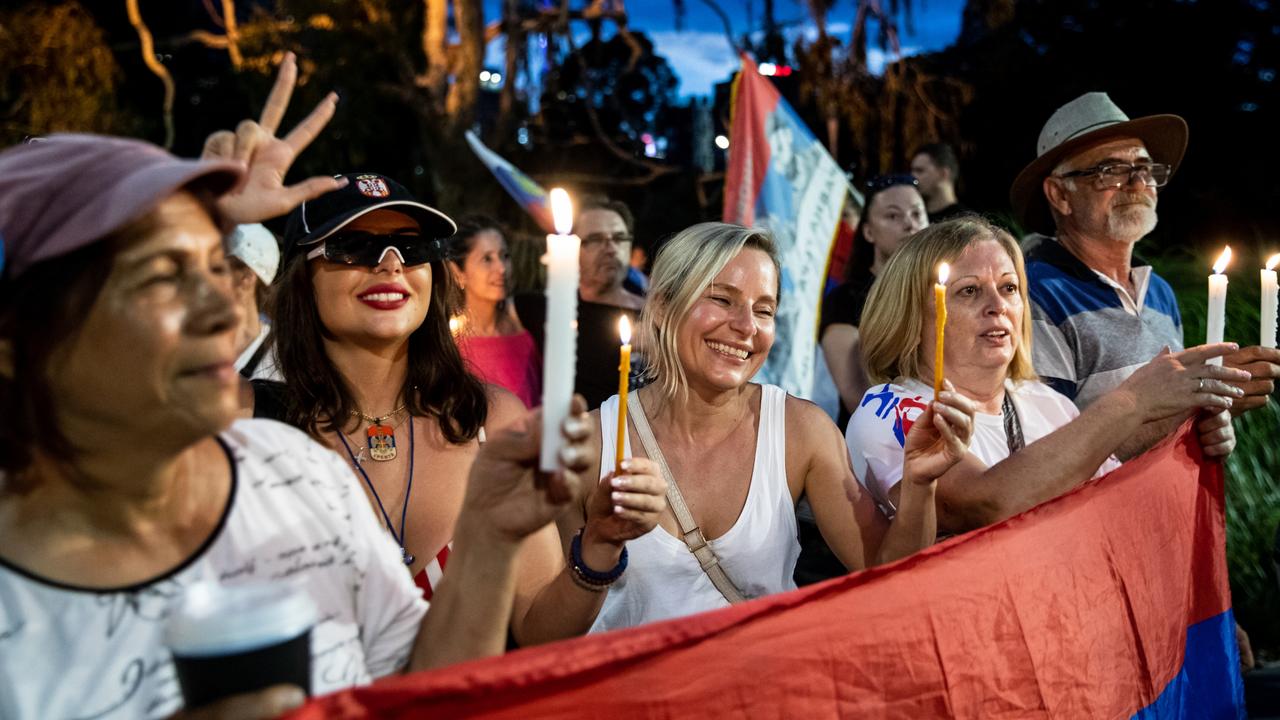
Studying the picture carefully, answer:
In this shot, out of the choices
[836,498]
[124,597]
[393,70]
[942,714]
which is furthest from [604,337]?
[393,70]

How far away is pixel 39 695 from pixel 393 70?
57.4ft

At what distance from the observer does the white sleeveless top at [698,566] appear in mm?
2625

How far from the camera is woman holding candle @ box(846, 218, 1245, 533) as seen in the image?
270cm

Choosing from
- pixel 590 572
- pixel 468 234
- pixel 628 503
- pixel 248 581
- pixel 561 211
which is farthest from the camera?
pixel 468 234

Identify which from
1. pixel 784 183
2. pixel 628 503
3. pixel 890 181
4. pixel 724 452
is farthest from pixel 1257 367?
pixel 784 183

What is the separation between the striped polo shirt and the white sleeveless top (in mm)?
1300

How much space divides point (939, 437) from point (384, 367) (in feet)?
4.65

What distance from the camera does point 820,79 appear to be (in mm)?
12336

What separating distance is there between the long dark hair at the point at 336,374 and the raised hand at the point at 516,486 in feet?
3.33

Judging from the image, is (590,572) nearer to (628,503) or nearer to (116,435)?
(628,503)

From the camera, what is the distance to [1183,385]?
8.99ft

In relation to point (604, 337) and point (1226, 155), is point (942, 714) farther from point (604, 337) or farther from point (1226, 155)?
point (1226, 155)

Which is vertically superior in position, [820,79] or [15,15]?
[15,15]

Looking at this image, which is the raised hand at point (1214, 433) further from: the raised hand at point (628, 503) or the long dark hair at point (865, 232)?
the long dark hair at point (865, 232)
